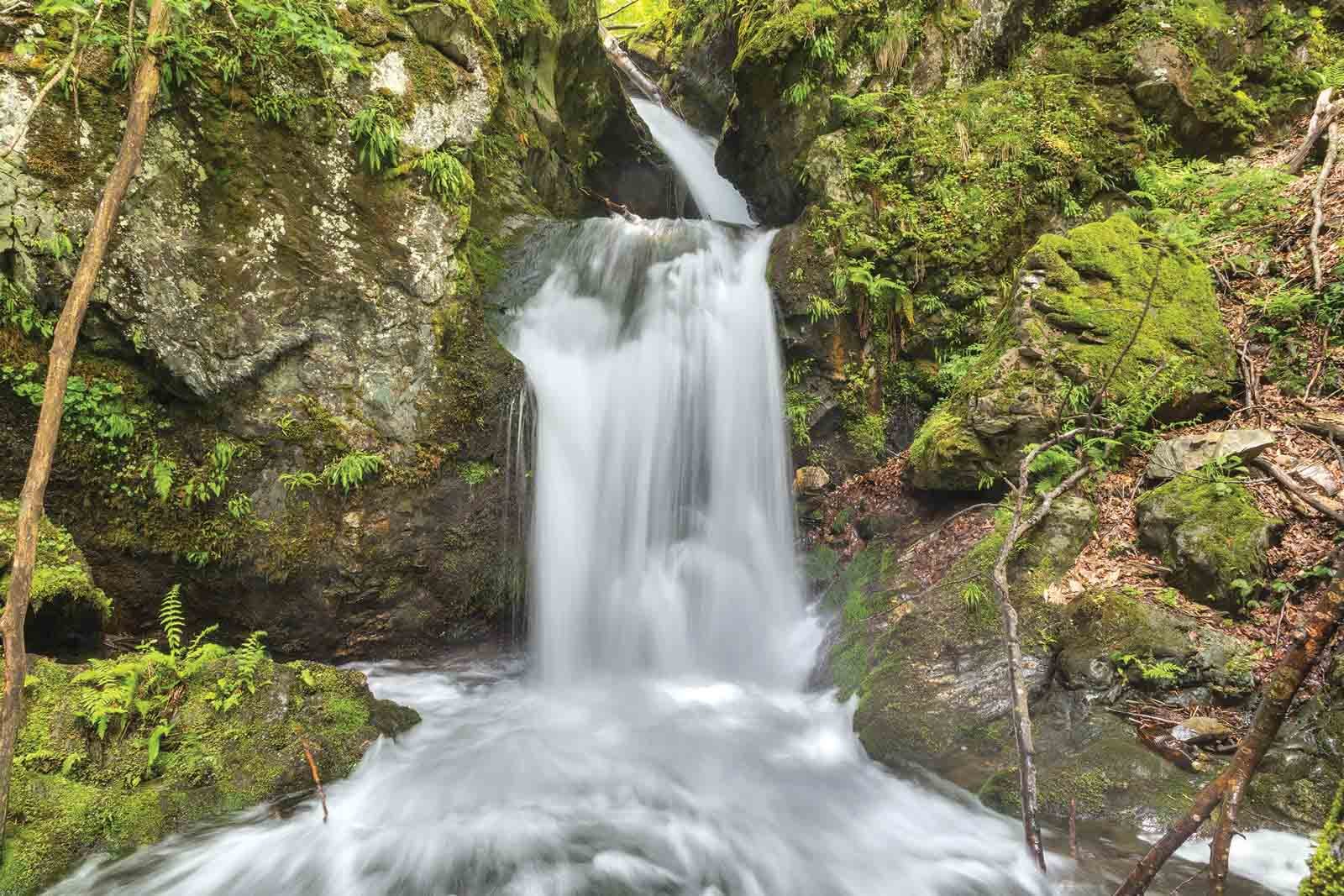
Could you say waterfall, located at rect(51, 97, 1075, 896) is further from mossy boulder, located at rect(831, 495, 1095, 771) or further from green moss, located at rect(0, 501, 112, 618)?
green moss, located at rect(0, 501, 112, 618)

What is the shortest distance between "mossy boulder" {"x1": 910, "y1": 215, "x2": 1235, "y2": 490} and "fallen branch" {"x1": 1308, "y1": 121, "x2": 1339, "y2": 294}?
668 mm

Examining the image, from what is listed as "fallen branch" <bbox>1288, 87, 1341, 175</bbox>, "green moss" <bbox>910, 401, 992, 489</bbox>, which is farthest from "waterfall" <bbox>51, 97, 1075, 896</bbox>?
"fallen branch" <bbox>1288, 87, 1341, 175</bbox>

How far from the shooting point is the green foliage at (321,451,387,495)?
18.3 ft

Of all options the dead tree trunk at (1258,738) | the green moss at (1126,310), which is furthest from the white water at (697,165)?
the dead tree trunk at (1258,738)

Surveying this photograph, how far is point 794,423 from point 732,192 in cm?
691

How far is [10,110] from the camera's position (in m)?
4.64

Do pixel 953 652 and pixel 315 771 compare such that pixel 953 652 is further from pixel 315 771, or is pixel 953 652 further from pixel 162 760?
pixel 162 760

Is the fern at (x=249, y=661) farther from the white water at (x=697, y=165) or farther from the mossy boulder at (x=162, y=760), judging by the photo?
the white water at (x=697, y=165)

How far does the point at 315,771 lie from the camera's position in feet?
13.1

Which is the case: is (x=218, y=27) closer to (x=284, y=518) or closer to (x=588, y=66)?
(x=284, y=518)

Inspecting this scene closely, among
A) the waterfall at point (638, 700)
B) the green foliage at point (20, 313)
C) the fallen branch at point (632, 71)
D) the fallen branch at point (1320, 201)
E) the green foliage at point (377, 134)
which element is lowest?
the waterfall at point (638, 700)

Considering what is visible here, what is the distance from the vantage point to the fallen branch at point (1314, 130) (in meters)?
6.65

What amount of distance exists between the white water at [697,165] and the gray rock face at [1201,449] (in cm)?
796

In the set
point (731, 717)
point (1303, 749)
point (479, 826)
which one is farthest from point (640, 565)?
point (1303, 749)
